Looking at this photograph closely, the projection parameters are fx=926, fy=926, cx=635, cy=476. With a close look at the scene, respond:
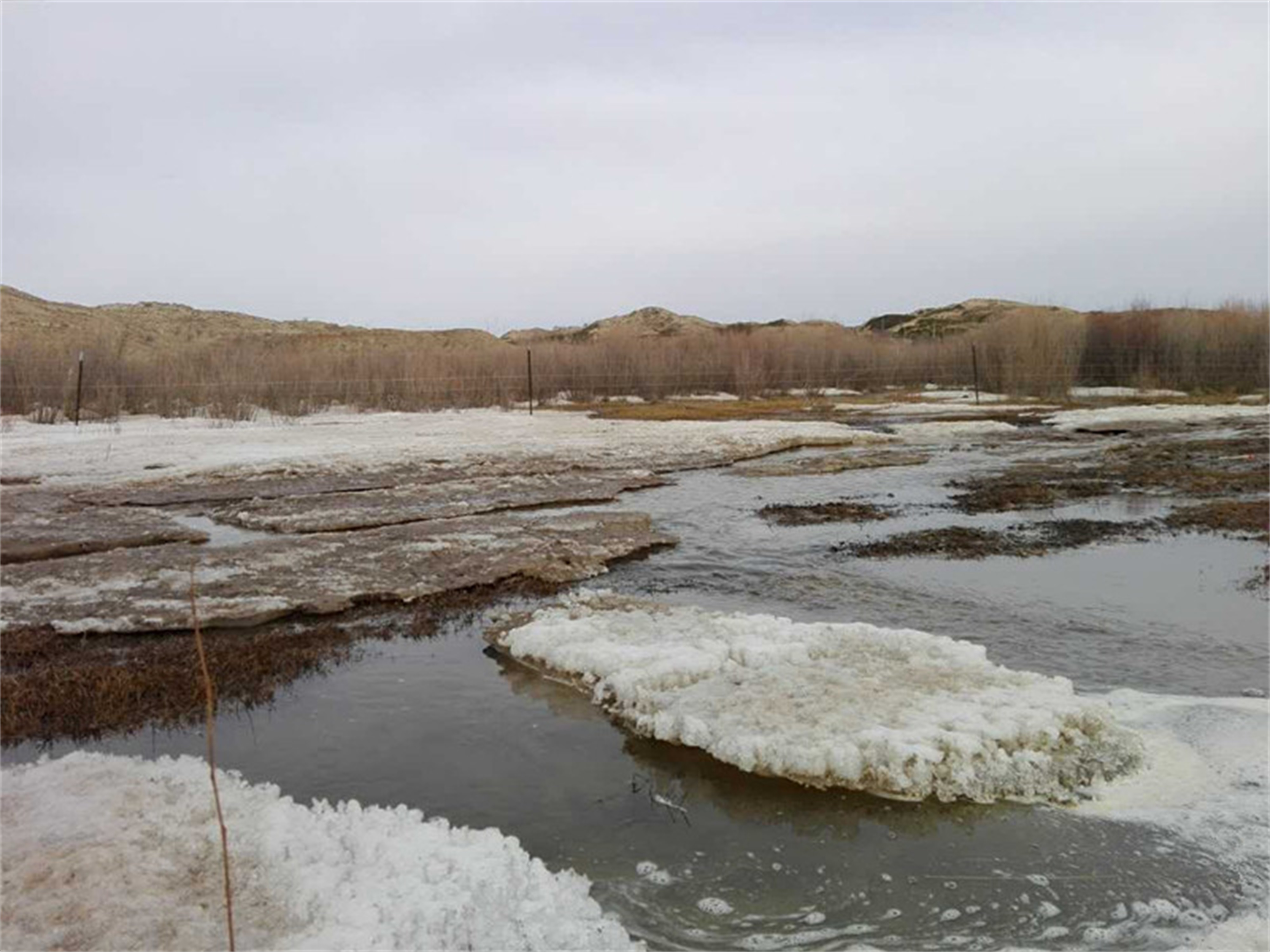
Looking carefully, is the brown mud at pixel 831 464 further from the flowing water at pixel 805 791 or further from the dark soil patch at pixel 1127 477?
the flowing water at pixel 805 791

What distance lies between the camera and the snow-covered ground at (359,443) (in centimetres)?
1569

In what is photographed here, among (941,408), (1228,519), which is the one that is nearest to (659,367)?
(941,408)

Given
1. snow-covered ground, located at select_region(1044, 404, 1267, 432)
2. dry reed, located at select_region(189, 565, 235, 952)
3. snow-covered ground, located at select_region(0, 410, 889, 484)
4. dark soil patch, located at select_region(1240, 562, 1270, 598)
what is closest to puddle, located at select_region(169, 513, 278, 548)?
dry reed, located at select_region(189, 565, 235, 952)

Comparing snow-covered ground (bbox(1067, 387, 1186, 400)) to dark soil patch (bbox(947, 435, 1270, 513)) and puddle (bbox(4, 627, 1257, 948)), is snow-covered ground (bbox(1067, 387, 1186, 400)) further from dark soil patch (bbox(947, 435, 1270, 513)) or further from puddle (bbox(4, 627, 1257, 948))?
puddle (bbox(4, 627, 1257, 948))

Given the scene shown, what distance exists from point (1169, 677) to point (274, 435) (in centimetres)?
1925

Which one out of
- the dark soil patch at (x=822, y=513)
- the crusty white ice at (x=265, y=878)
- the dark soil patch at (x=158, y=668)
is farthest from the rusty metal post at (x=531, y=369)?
the crusty white ice at (x=265, y=878)

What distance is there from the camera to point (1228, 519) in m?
10.3

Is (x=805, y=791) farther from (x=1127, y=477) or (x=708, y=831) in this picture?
(x=1127, y=477)

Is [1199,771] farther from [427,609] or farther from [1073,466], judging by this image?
[1073,466]

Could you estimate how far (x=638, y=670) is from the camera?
5.23m

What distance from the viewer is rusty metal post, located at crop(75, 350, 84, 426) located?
23.3m

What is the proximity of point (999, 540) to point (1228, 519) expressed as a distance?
294 cm

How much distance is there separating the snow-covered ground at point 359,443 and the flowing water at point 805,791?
957 cm

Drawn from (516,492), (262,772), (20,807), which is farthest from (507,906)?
(516,492)
